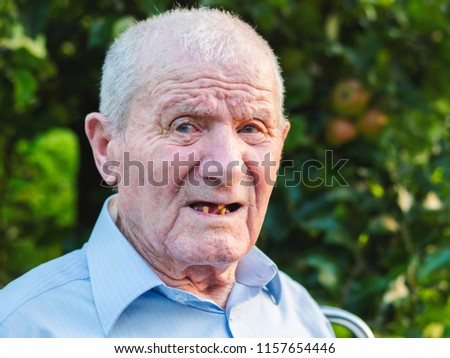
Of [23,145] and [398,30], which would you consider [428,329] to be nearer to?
[398,30]

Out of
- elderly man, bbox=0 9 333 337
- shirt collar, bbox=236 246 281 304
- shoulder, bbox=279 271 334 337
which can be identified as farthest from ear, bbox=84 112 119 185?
shoulder, bbox=279 271 334 337

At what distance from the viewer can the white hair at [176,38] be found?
5.35ft

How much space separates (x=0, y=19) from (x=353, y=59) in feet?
4.28

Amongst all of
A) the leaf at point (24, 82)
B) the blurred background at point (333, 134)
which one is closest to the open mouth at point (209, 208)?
the blurred background at point (333, 134)

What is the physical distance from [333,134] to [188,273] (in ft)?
4.46

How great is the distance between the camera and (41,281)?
1.62 metres

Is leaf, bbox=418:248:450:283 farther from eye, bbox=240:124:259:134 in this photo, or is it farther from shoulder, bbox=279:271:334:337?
eye, bbox=240:124:259:134

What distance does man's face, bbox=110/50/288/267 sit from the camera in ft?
5.37

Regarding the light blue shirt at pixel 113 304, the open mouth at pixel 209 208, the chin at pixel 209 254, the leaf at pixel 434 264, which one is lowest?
the leaf at pixel 434 264

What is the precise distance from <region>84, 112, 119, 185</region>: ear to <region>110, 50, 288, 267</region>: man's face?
0.14 ft

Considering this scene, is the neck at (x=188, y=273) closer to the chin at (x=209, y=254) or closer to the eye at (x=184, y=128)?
the chin at (x=209, y=254)

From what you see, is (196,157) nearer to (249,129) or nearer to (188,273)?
(249,129)

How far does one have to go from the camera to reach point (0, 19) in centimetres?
263
